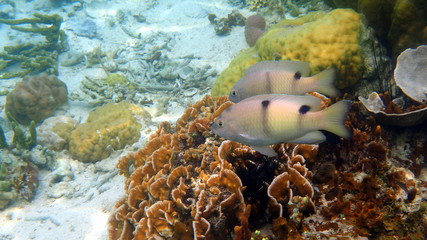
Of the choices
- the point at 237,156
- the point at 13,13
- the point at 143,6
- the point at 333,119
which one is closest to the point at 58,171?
the point at 237,156

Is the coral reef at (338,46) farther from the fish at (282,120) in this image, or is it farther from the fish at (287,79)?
the fish at (282,120)

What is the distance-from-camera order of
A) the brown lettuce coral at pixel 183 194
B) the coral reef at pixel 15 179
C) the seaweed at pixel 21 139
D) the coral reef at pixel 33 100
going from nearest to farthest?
the brown lettuce coral at pixel 183 194, the coral reef at pixel 15 179, the seaweed at pixel 21 139, the coral reef at pixel 33 100

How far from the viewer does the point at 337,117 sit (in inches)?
68.5

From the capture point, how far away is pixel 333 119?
175cm

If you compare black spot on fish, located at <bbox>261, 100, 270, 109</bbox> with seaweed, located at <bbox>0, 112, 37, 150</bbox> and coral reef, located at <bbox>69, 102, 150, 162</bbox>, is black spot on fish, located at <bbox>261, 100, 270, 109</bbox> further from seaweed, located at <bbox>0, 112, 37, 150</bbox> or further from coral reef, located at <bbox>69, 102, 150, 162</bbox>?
seaweed, located at <bbox>0, 112, 37, 150</bbox>

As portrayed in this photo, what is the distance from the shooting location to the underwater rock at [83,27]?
449 inches

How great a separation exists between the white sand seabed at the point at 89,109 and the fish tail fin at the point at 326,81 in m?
3.52

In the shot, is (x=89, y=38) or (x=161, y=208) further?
(x=89, y=38)

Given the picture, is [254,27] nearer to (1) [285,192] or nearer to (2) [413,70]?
(2) [413,70]

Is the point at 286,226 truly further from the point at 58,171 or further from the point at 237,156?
the point at 58,171

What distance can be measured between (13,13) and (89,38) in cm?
657

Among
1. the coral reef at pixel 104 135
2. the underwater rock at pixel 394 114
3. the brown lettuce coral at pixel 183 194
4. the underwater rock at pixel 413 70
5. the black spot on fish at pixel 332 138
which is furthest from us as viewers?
the coral reef at pixel 104 135

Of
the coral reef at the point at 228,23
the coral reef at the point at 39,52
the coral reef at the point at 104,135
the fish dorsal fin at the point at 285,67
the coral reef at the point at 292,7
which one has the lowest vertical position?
the coral reef at the point at 39,52

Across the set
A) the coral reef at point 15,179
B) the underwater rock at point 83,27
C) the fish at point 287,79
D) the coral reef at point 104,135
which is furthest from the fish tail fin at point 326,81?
the underwater rock at point 83,27
